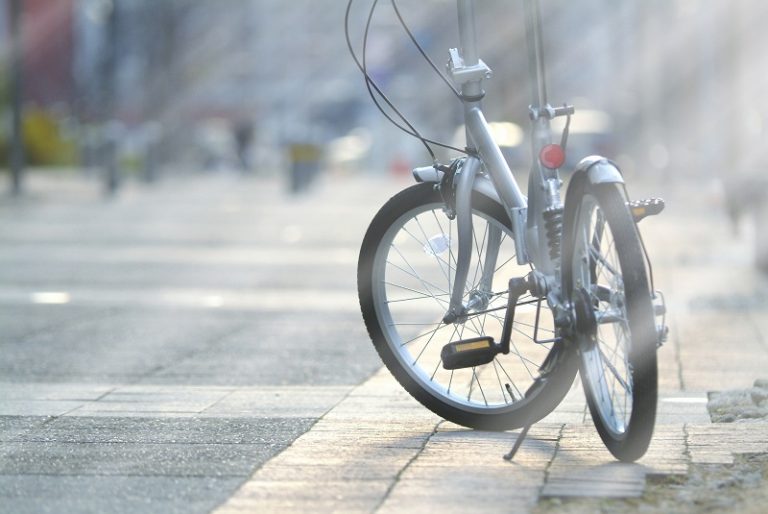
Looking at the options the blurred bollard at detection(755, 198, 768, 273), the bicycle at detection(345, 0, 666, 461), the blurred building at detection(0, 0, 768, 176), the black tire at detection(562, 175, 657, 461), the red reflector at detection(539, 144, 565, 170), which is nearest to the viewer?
the black tire at detection(562, 175, 657, 461)

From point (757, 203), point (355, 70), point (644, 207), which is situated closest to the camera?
point (644, 207)

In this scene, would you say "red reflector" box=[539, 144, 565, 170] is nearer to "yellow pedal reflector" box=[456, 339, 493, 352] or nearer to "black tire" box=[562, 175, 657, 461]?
"black tire" box=[562, 175, 657, 461]

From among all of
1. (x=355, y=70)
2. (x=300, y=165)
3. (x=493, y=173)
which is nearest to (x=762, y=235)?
(x=493, y=173)

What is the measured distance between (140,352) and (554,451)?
3487 millimetres

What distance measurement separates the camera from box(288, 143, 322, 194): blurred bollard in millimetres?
30891

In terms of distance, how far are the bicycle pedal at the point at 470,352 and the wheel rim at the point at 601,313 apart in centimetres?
47

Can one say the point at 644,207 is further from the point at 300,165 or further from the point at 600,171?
the point at 300,165

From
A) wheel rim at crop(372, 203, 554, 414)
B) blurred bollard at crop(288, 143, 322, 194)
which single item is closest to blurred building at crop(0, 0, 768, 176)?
blurred bollard at crop(288, 143, 322, 194)

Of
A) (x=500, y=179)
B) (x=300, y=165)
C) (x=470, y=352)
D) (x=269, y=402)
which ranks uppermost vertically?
(x=500, y=179)

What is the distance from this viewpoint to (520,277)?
5.48 metres

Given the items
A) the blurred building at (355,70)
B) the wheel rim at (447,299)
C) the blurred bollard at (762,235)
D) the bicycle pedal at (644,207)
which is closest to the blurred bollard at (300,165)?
the blurred building at (355,70)

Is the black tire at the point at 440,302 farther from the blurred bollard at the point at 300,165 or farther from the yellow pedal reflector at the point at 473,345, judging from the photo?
the blurred bollard at the point at 300,165

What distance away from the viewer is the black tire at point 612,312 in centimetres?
461

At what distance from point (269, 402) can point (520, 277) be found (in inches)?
51.9
